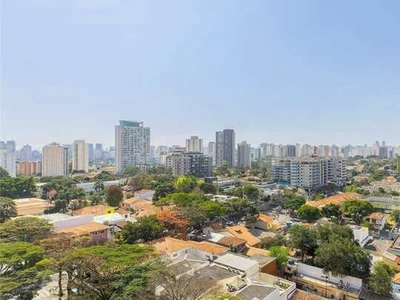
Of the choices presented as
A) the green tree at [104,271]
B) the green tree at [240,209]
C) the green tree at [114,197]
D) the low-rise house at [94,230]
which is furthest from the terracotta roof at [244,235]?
the green tree at [114,197]

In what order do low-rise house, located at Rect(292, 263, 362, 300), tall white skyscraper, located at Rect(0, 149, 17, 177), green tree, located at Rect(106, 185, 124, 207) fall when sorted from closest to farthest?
low-rise house, located at Rect(292, 263, 362, 300)
green tree, located at Rect(106, 185, 124, 207)
tall white skyscraper, located at Rect(0, 149, 17, 177)

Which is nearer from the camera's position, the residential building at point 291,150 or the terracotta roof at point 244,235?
the terracotta roof at point 244,235

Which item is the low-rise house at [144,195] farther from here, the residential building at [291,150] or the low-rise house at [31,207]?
the residential building at [291,150]

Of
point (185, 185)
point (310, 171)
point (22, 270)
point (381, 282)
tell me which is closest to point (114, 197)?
point (185, 185)

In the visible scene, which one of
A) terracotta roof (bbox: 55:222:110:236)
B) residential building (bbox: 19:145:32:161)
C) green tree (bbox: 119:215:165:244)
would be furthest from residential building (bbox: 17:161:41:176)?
green tree (bbox: 119:215:165:244)

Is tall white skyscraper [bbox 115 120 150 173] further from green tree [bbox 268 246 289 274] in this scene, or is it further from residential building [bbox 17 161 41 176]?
green tree [bbox 268 246 289 274]

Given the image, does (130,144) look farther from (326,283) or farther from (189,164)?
(326,283)
